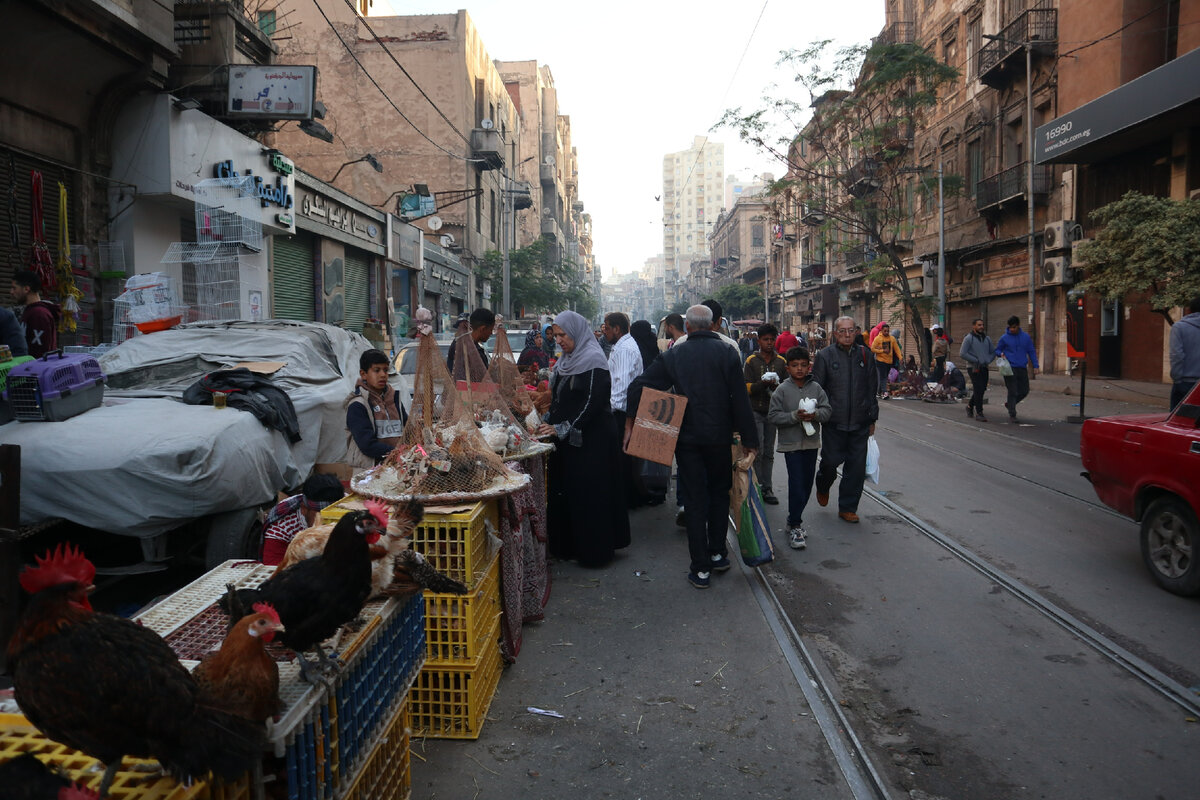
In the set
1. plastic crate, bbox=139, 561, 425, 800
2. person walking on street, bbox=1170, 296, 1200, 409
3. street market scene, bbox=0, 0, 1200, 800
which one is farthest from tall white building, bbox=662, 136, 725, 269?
plastic crate, bbox=139, 561, 425, 800

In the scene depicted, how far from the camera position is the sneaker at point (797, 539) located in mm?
6641

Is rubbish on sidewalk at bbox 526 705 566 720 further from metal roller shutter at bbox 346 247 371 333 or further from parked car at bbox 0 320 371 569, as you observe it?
metal roller shutter at bbox 346 247 371 333

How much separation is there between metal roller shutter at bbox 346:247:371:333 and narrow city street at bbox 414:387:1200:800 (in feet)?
64.3

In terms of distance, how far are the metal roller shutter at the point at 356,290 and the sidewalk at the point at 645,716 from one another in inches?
790

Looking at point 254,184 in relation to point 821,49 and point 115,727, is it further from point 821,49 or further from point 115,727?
point 821,49

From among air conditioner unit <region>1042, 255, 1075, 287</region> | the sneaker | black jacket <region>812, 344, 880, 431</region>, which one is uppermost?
air conditioner unit <region>1042, 255, 1075, 287</region>

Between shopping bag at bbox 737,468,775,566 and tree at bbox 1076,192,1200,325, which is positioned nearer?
shopping bag at bbox 737,468,775,566

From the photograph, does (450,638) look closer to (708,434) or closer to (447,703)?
(447,703)

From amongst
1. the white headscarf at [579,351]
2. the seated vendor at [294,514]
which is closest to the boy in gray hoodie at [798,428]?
the white headscarf at [579,351]

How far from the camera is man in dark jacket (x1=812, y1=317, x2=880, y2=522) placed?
714 centimetres

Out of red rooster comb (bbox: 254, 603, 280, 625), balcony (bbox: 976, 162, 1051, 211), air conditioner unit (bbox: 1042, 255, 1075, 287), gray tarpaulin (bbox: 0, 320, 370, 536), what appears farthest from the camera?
balcony (bbox: 976, 162, 1051, 211)

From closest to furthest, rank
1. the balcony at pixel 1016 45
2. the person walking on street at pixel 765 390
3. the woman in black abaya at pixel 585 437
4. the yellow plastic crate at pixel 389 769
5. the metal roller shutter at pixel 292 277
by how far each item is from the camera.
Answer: the yellow plastic crate at pixel 389 769 → the woman in black abaya at pixel 585 437 → the person walking on street at pixel 765 390 → the metal roller shutter at pixel 292 277 → the balcony at pixel 1016 45

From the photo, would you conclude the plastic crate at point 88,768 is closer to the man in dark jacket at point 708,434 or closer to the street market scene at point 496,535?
the street market scene at point 496,535

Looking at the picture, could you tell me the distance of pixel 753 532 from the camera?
592 cm
